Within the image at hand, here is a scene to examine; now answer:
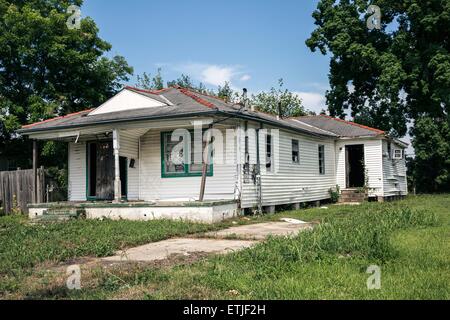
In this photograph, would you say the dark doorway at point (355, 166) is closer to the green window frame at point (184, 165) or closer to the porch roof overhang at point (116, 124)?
the porch roof overhang at point (116, 124)

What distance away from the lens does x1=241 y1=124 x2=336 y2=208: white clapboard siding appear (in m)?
15.6

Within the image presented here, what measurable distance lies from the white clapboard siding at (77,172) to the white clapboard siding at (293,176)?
6.75 meters

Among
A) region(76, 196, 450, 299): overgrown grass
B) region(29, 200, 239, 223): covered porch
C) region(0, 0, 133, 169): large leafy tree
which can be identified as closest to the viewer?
region(76, 196, 450, 299): overgrown grass

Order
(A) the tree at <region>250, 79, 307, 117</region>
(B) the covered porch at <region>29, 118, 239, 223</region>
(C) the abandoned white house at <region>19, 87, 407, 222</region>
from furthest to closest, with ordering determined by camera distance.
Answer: (A) the tree at <region>250, 79, 307, 117</region> → (C) the abandoned white house at <region>19, 87, 407, 222</region> → (B) the covered porch at <region>29, 118, 239, 223</region>

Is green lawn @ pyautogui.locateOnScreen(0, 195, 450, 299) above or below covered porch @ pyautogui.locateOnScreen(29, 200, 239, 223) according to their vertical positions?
below

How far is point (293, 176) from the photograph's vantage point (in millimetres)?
18391

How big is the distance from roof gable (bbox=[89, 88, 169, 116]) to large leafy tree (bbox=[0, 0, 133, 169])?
30.2 feet

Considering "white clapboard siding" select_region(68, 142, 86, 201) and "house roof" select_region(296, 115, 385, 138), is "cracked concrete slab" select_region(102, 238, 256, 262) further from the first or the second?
"house roof" select_region(296, 115, 385, 138)

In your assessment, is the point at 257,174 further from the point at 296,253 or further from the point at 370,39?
the point at 370,39

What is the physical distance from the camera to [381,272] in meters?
5.57

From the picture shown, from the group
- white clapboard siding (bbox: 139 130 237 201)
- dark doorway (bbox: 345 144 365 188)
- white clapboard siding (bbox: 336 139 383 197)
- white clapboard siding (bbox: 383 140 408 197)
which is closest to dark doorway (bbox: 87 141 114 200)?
white clapboard siding (bbox: 139 130 237 201)

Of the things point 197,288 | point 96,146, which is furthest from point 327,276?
point 96,146
